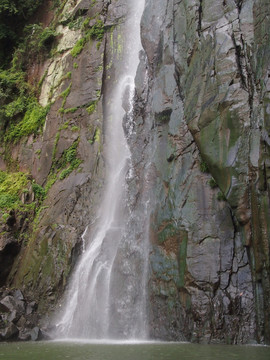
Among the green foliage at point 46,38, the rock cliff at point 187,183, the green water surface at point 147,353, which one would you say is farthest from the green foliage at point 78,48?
the green water surface at point 147,353

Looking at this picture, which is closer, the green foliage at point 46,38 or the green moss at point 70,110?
the green moss at point 70,110

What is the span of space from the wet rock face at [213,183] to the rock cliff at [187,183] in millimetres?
32

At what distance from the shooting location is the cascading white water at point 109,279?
13227mm

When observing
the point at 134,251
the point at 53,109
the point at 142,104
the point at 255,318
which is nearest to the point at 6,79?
the point at 53,109

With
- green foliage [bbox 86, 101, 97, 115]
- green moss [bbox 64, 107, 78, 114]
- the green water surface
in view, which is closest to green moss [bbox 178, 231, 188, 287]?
the green water surface

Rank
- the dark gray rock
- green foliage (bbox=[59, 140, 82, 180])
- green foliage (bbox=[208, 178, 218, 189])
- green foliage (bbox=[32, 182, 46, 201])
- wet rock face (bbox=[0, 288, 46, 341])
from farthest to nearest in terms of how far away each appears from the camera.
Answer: green foliage (bbox=[32, 182, 46, 201]) < green foliage (bbox=[59, 140, 82, 180]) < wet rock face (bbox=[0, 288, 46, 341]) < the dark gray rock < green foliage (bbox=[208, 178, 218, 189])

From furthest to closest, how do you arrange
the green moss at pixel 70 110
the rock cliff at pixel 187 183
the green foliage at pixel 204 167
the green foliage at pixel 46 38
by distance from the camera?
the green foliage at pixel 46 38 → the green moss at pixel 70 110 → the green foliage at pixel 204 167 → the rock cliff at pixel 187 183

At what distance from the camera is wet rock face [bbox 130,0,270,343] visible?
1076cm

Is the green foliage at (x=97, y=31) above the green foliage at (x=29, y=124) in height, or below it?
above

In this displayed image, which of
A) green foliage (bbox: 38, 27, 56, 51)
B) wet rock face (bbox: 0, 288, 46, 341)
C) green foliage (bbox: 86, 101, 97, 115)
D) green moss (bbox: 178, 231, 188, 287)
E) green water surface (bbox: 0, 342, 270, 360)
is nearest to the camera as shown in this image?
green water surface (bbox: 0, 342, 270, 360)

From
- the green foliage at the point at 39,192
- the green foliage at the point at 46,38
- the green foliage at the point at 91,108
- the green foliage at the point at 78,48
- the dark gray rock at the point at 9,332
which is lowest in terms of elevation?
the dark gray rock at the point at 9,332

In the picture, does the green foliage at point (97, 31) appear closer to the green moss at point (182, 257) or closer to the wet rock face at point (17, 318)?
the wet rock face at point (17, 318)

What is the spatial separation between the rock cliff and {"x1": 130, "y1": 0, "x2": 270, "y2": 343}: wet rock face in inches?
1.3

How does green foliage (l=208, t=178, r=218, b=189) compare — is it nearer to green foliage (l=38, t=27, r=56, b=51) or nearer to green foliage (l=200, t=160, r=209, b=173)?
green foliage (l=200, t=160, r=209, b=173)
